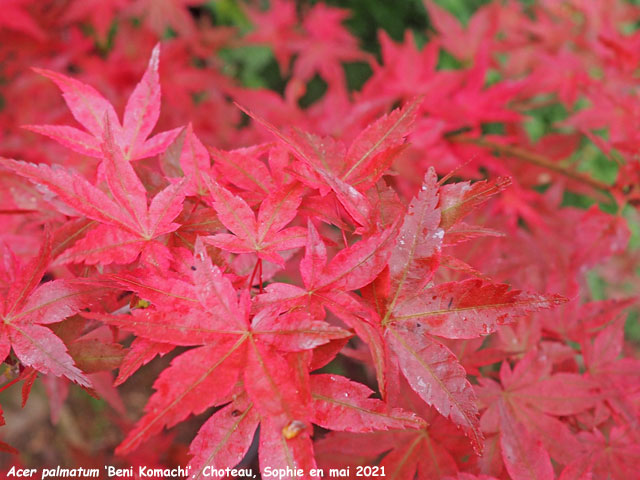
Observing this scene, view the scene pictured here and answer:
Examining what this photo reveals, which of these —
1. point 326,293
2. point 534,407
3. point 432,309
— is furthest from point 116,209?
point 534,407

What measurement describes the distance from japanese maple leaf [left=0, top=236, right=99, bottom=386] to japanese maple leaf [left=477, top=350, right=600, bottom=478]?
532 millimetres

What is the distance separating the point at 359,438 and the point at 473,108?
78cm

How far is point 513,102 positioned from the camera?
153 centimetres

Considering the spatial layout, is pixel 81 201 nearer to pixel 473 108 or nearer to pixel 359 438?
pixel 359 438

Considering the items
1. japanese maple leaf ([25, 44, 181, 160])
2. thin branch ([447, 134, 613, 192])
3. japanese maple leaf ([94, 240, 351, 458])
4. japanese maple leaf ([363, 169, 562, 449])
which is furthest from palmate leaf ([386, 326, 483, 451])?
thin branch ([447, 134, 613, 192])

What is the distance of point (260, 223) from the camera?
0.58 m

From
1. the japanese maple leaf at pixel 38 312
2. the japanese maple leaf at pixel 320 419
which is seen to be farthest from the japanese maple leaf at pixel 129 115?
the japanese maple leaf at pixel 320 419

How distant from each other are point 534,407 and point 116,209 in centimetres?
62

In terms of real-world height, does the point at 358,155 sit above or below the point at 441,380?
above

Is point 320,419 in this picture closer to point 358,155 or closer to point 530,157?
point 358,155

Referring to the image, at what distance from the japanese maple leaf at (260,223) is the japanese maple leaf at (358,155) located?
36mm

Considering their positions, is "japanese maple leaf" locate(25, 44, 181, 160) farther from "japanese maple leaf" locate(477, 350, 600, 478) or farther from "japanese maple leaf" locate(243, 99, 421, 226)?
"japanese maple leaf" locate(477, 350, 600, 478)

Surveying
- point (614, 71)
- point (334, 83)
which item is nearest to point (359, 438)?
point (334, 83)

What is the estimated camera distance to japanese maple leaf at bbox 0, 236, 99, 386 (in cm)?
55
